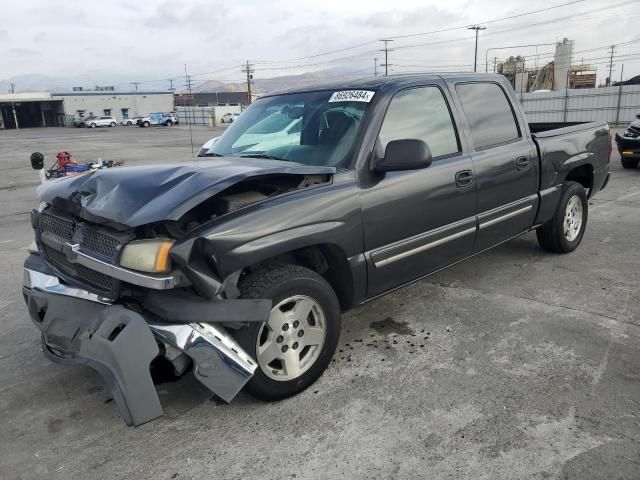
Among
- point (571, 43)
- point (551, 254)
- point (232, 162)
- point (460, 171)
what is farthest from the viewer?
point (571, 43)

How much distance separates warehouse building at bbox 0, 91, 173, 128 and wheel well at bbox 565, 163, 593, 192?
7530cm

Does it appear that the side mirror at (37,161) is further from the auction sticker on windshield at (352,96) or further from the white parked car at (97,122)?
the white parked car at (97,122)

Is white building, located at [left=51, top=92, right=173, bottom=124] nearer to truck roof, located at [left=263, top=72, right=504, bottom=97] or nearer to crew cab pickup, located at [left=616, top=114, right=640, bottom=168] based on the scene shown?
crew cab pickup, located at [left=616, top=114, right=640, bottom=168]

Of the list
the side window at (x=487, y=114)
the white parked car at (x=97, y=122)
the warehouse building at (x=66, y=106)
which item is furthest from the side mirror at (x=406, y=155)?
the warehouse building at (x=66, y=106)

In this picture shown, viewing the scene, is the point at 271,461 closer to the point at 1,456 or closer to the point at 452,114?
the point at 1,456

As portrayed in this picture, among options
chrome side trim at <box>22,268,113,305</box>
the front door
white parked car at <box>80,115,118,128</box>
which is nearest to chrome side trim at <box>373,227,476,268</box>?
the front door

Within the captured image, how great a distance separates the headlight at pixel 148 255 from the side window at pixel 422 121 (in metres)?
1.63

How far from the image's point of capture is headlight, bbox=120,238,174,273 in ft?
8.55

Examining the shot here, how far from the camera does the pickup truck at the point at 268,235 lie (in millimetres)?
2623

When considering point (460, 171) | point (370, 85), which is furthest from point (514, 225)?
point (370, 85)

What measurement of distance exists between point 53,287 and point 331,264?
167 cm

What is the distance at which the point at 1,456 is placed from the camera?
2.69 m

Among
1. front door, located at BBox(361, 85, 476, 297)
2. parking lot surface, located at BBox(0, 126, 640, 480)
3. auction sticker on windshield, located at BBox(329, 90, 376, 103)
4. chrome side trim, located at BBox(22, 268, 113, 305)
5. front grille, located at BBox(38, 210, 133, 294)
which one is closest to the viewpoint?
parking lot surface, located at BBox(0, 126, 640, 480)

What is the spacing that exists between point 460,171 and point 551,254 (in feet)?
7.82
